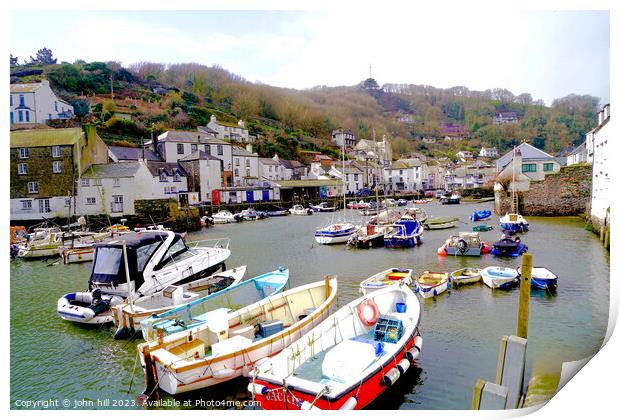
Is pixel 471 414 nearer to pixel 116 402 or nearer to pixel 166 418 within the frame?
pixel 166 418

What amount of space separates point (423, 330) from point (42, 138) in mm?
16091

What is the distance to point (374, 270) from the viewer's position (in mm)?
11266

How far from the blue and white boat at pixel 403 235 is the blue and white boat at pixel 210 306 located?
7.61m

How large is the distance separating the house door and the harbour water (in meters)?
5.13

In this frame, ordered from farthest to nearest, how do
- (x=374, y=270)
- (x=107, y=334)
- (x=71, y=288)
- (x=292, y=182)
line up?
(x=292, y=182), (x=374, y=270), (x=71, y=288), (x=107, y=334)

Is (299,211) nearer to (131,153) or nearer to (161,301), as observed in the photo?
(131,153)

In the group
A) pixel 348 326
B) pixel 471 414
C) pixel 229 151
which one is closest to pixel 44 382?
pixel 348 326

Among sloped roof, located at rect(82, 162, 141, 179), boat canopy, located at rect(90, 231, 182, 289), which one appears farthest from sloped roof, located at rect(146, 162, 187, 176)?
boat canopy, located at rect(90, 231, 182, 289)

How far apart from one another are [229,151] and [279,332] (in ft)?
94.5

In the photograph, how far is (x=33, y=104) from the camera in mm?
23188

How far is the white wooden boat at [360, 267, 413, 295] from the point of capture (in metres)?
8.14

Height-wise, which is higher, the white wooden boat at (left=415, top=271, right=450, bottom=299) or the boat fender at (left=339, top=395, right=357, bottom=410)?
the boat fender at (left=339, top=395, right=357, bottom=410)

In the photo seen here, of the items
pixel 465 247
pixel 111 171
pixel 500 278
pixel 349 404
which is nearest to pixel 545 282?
pixel 500 278

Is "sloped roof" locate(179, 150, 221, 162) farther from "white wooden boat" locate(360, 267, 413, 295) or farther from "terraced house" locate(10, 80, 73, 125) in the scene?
"white wooden boat" locate(360, 267, 413, 295)
